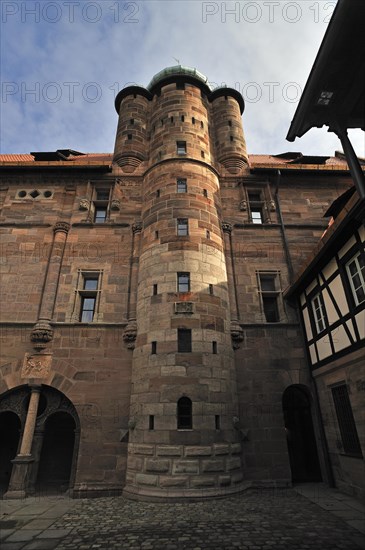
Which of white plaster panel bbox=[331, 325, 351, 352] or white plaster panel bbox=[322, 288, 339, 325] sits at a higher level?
white plaster panel bbox=[322, 288, 339, 325]

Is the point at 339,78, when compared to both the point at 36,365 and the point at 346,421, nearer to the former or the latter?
the point at 346,421

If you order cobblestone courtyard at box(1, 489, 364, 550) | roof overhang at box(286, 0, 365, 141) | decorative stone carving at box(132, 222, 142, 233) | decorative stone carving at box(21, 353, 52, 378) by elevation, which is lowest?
cobblestone courtyard at box(1, 489, 364, 550)

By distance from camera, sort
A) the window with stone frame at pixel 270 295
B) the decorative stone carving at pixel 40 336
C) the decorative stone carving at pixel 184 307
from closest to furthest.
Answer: the decorative stone carving at pixel 184 307 < the decorative stone carving at pixel 40 336 < the window with stone frame at pixel 270 295

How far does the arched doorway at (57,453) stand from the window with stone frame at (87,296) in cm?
341

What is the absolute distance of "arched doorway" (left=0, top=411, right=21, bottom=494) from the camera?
10.8 metres

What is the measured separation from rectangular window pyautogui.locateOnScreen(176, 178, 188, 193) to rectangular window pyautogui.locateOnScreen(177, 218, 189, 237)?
1.46 m

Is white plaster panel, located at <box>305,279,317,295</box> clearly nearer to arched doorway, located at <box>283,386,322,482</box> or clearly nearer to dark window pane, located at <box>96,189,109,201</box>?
arched doorway, located at <box>283,386,322,482</box>

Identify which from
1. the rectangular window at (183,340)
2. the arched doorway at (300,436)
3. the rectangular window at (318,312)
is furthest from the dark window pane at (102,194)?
the arched doorway at (300,436)

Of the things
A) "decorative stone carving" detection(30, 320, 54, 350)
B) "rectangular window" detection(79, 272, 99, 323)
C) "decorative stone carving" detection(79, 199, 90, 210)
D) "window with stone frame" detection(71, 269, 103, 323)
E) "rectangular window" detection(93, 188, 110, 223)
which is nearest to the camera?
"decorative stone carving" detection(30, 320, 54, 350)

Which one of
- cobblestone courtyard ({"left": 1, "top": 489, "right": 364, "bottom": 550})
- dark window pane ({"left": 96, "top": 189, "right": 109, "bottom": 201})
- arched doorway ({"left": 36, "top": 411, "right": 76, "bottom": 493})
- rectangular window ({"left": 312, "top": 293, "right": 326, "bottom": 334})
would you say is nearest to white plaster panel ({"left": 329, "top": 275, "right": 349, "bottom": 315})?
rectangular window ({"left": 312, "top": 293, "right": 326, "bottom": 334})

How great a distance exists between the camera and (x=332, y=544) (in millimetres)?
5148

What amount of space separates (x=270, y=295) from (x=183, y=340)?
4285mm

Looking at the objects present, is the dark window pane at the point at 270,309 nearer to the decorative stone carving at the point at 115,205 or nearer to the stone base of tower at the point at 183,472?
the stone base of tower at the point at 183,472

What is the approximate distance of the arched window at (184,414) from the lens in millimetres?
8821
